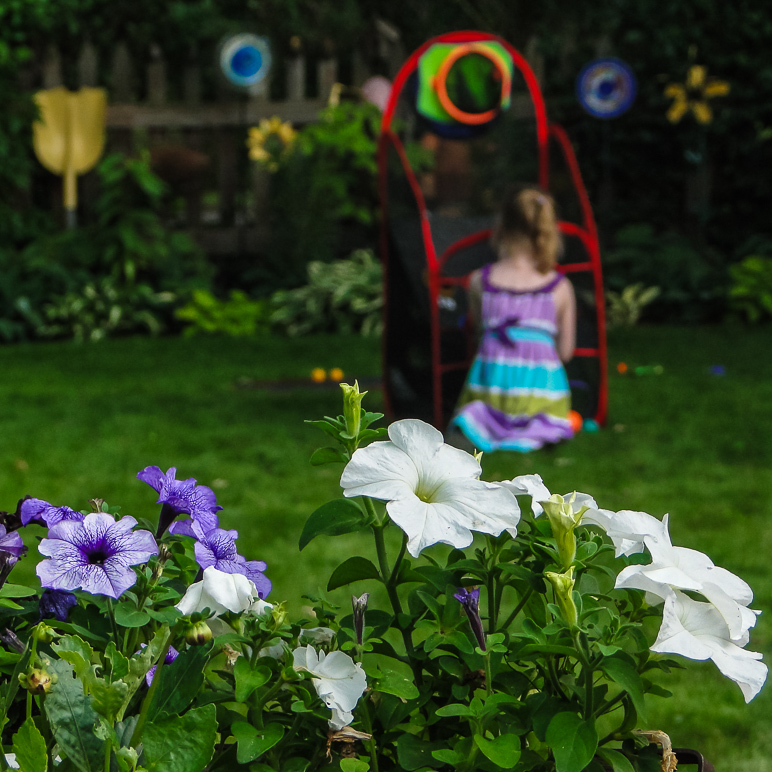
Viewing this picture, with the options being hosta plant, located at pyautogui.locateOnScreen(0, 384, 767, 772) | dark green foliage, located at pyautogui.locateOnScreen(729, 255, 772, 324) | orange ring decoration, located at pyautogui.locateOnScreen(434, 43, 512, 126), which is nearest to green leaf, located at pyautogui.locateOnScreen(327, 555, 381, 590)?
hosta plant, located at pyautogui.locateOnScreen(0, 384, 767, 772)

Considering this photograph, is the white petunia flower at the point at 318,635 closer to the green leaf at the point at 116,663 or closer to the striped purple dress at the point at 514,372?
the green leaf at the point at 116,663

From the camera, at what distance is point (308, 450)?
3.91 meters

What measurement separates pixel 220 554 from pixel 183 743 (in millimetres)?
193

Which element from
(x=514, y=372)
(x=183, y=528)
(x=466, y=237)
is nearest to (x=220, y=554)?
(x=183, y=528)

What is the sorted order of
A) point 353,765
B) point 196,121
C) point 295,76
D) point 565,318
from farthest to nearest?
point 295,76 → point 196,121 → point 565,318 → point 353,765

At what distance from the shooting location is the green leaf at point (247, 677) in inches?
27.0

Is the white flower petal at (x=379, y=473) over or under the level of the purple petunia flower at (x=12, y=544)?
over

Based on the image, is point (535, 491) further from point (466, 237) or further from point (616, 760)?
point (466, 237)

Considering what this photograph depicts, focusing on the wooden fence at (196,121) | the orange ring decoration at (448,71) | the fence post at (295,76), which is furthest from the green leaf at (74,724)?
the fence post at (295,76)

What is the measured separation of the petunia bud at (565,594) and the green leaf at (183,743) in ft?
0.78

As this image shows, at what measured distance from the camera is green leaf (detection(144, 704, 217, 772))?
0.63 meters

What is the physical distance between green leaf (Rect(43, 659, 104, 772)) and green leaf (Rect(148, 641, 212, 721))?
0.06m

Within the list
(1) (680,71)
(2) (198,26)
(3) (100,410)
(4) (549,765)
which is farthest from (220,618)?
(2) (198,26)

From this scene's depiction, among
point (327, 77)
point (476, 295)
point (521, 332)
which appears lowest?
point (521, 332)
